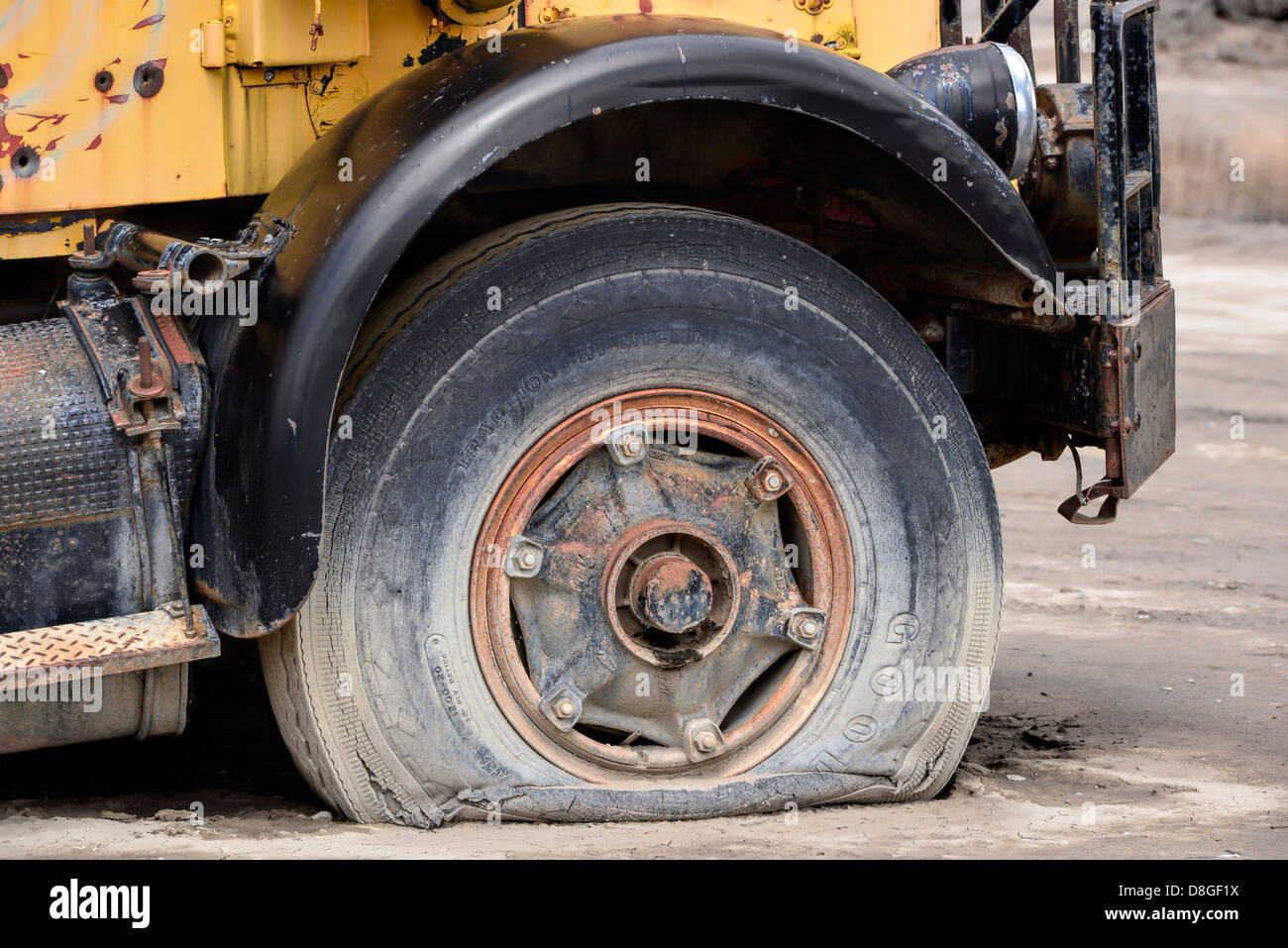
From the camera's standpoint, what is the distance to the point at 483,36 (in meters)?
3.42

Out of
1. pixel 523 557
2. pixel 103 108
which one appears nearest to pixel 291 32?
pixel 103 108

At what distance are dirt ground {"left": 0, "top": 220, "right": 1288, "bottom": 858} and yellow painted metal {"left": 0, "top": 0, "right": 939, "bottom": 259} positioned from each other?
47.1 inches

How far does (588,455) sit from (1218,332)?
8.46m

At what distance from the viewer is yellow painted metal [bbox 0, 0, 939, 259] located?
3096 mm

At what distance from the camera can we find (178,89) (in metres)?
3.20

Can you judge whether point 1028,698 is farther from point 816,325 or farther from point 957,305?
point 816,325

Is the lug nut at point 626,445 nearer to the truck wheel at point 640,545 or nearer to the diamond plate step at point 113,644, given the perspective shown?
the truck wheel at point 640,545

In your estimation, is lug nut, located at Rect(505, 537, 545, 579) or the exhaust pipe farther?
the exhaust pipe

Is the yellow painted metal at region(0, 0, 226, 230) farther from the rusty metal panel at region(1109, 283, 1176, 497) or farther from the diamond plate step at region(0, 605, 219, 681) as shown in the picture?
the rusty metal panel at region(1109, 283, 1176, 497)

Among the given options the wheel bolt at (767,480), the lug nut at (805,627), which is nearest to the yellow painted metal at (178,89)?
the wheel bolt at (767,480)

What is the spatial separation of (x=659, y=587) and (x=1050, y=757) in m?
1.41

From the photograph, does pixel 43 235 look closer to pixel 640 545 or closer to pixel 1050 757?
pixel 640 545

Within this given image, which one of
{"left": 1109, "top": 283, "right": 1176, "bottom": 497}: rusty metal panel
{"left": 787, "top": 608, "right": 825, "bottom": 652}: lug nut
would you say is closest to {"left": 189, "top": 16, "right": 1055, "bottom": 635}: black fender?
{"left": 1109, "top": 283, "right": 1176, "bottom": 497}: rusty metal panel

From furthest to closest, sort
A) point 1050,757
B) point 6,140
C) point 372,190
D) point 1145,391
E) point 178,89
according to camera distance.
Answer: point 1050,757
point 1145,391
point 178,89
point 6,140
point 372,190
